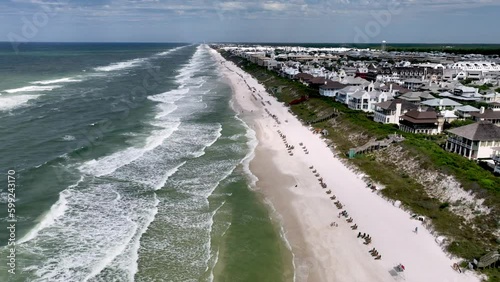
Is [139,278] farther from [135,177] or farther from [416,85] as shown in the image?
[416,85]

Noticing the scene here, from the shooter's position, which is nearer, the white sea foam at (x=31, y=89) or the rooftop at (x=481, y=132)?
the rooftop at (x=481, y=132)

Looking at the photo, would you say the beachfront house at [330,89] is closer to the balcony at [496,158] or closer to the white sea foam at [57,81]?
the balcony at [496,158]

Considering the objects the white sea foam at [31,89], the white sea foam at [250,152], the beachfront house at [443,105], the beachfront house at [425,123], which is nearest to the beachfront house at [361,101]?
the beachfront house at [443,105]

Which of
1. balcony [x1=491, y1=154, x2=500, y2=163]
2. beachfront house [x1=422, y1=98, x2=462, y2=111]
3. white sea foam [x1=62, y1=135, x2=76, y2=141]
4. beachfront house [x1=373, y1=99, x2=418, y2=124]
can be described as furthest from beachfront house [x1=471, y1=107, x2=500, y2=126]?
white sea foam [x1=62, y1=135, x2=76, y2=141]

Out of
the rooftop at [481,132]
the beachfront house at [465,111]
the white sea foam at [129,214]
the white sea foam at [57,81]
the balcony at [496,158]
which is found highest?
the rooftop at [481,132]

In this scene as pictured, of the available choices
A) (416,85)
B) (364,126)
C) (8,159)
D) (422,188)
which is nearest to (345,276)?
(422,188)

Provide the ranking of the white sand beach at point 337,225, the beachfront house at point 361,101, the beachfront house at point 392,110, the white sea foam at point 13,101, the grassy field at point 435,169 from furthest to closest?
the white sea foam at point 13,101
the beachfront house at point 361,101
the beachfront house at point 392,110
the grassy field at point 435,169
the white sand beach at point 337,225

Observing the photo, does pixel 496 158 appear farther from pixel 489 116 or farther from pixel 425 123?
pixel 489 116
